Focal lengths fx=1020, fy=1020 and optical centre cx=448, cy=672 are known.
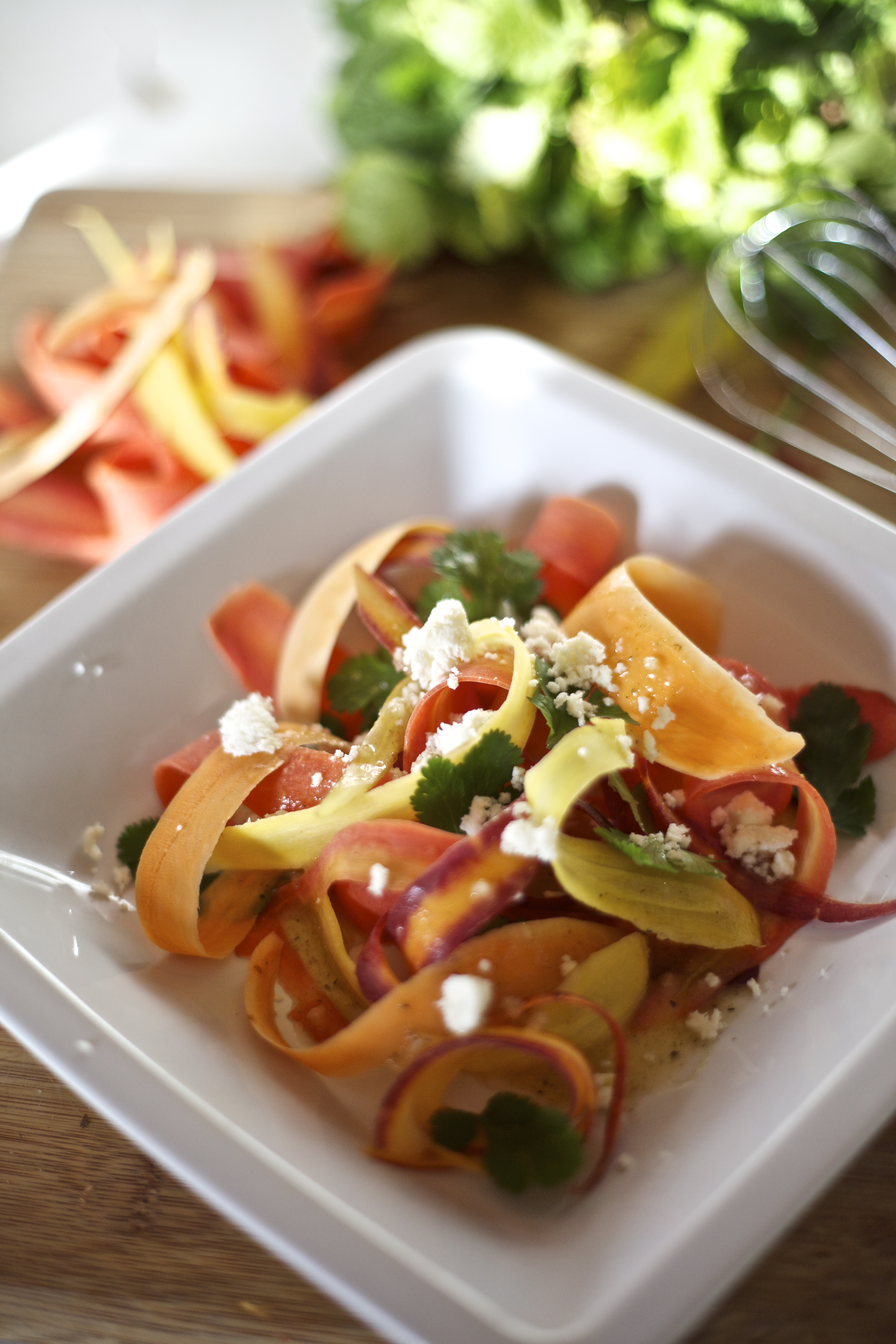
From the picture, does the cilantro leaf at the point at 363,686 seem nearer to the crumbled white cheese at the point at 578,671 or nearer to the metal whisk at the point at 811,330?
the crumbled white cheese at the point at 578,671

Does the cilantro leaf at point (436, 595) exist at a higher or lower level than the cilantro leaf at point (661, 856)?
higher

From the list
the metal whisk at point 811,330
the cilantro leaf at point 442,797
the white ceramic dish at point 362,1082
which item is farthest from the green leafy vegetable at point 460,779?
the metal whisk at point 811,330

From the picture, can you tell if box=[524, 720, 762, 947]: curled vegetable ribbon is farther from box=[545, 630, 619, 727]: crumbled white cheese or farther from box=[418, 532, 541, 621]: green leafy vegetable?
box=[418, 532, 541, 621]: green leafy vegetable

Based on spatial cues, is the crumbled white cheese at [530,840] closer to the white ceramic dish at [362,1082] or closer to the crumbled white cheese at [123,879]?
the white ceramic dish at [362,1082]

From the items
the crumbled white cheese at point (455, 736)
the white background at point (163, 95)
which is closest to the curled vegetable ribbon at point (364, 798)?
the crumbled white cheese at point (455, 736)

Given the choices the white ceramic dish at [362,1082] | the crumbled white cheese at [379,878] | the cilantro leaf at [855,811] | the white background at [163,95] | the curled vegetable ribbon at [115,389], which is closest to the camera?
the white ceramic dish at [362,1082]

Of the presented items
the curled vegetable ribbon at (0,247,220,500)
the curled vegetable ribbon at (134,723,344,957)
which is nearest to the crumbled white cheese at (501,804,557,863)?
the curled vegetable ribbon at (134,723,344,957)

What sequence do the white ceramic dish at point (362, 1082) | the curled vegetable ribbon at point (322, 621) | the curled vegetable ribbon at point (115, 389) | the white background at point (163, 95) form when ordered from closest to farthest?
the white ceramic dish at point (362, 1082), the curled vegetable ribbon at point (322, 621), the curled vegetable ribbon at point (115, 389), the white background at point (163, 95)

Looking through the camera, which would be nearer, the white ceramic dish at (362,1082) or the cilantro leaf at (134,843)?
the white ceramic dish at (362,1082)

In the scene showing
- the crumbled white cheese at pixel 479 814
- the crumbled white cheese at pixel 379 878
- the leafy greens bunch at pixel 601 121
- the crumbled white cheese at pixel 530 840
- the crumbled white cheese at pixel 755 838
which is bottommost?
the crumbled white cheese at pixel 755 838
